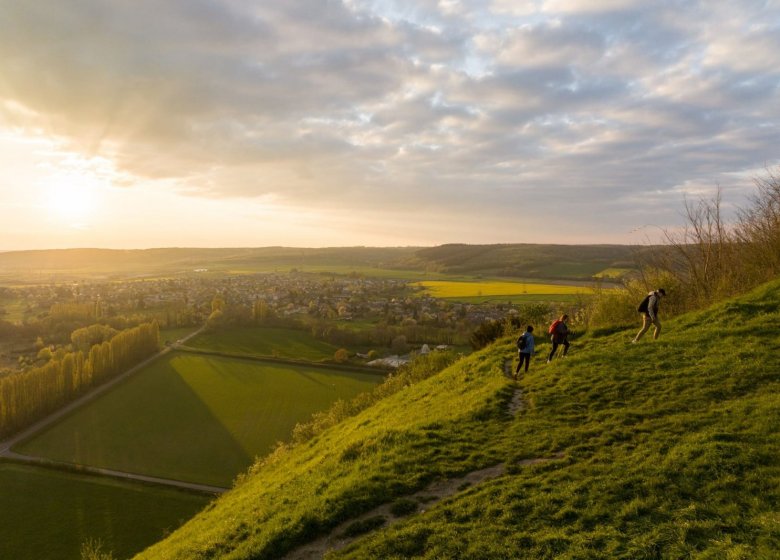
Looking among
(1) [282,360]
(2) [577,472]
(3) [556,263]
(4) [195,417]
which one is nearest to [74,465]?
(4) [195,417]

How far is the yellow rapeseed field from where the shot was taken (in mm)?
117125

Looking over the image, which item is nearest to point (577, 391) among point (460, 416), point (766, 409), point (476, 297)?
point (460, 416)

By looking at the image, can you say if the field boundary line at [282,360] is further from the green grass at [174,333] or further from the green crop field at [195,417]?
the green grass at [174,333]

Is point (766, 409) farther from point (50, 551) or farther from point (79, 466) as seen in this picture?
point (79, 466)

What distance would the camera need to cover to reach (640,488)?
1032 centimetres

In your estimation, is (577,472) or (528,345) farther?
(528,345)

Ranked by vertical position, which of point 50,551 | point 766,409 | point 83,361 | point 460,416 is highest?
point 766,409

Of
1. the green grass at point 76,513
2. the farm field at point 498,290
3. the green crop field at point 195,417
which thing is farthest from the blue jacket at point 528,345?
the farm field at point 498,290

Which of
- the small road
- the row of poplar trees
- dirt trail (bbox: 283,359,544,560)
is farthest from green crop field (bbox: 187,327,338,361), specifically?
dirt trail (bbox: 283,359,544,560)

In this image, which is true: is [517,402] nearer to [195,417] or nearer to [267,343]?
[195,417]

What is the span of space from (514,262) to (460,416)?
16827 centimetres

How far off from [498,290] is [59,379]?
344 feet

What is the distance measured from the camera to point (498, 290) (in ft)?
425

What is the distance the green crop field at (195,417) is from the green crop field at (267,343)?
25.3ft
